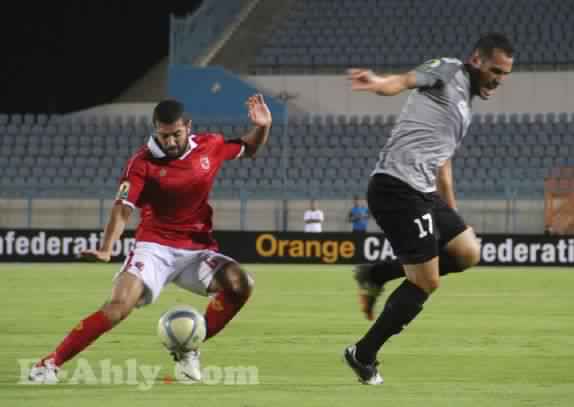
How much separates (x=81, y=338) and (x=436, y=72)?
2.65 metres

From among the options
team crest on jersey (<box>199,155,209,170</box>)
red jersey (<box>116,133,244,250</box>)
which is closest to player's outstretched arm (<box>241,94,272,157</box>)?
red jersey (<box>116,133,244,250</box>)

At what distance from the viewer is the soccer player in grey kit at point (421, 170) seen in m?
7.18

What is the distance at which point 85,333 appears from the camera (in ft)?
23.6

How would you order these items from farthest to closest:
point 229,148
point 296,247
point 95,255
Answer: point 296,247 → point 229,148 → point 95,255

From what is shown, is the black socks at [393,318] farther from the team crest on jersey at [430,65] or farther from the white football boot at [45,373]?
the white football boot at [45,373]

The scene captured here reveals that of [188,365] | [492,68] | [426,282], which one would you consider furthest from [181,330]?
[492,68]

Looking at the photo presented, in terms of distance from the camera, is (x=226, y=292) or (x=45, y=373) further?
(x=226, y=292)

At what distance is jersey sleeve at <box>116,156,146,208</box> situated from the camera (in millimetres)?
7371

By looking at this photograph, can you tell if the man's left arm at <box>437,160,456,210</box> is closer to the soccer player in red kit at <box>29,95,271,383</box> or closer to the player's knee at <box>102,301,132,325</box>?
the soccer player in red kit at <box>29,95,271,383</box>

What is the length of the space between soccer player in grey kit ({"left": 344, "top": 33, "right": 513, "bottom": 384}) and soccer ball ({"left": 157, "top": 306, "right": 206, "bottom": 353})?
3.14 ft

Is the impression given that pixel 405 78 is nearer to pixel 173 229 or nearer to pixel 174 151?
pixel 174 151

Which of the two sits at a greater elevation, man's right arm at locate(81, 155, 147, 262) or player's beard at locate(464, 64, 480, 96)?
player's beard at locate(464, 64, 480, 96)

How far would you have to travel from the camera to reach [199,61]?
35.2 meters

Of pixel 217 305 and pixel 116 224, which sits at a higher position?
pixel 116 224
